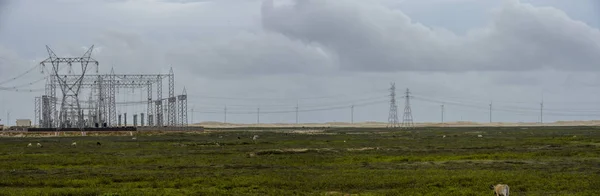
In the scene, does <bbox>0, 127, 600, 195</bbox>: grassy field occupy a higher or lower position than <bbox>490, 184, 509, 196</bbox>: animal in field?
lower

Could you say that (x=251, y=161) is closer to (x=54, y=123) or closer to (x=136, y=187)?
(x=136, y=187)

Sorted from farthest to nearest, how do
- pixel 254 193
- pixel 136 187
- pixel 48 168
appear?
1. pixel 48 168
2. pixel 136 187
3. pixel 254 193

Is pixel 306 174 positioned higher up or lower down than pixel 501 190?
lower down

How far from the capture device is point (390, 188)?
98.2 ft

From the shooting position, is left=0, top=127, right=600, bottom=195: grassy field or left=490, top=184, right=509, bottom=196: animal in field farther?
left=0, top=127, right=600, bottom=195: grassy field

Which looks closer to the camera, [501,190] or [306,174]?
[501,190]

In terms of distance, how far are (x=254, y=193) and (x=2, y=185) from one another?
11.9m

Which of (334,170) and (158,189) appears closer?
(158,189)

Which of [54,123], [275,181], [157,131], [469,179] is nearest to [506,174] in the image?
[469,179]

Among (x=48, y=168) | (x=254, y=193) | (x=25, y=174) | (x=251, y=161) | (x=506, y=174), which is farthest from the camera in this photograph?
(x=251, y=161)

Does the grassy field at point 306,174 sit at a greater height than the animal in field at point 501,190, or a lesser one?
lesser

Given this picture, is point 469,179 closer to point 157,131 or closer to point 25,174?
point 25,174

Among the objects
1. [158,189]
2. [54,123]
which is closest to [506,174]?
[158,189]

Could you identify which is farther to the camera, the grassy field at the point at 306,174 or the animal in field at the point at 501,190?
the grassy field at the point at 306,174
